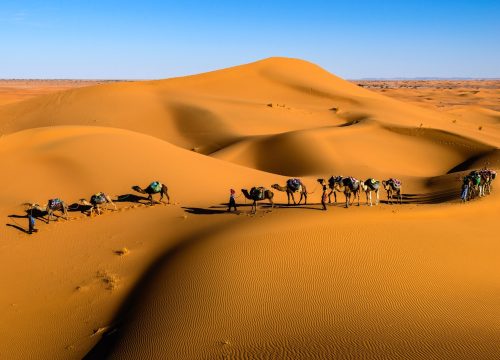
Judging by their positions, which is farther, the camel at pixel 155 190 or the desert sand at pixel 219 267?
the camel at pixel 155 190

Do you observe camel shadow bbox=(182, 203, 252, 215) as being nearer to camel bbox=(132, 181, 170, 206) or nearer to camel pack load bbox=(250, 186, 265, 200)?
camel pack load bbox=(250, 186, 265, 200)

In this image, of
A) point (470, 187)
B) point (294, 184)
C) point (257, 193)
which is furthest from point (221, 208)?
point (470, 187)

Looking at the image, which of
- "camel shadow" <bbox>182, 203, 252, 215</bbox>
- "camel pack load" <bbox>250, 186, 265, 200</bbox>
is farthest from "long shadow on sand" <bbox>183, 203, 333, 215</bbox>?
"camel pack load" <bbox>250, 186, 265, 200</bbox>

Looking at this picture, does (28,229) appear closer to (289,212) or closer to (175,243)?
(175,243)

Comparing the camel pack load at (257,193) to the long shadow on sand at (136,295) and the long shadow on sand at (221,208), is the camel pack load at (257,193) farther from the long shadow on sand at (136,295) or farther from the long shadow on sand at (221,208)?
the long shadow on sand at (136,295)

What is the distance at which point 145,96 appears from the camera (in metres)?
50.9

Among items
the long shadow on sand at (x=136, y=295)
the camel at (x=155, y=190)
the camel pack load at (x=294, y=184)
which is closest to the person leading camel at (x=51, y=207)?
the camel at (x=155, y=190)

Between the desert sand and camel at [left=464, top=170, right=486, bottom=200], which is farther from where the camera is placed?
camel at [left=464, top=170, right=486, bottom=200]

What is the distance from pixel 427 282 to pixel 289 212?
188 inches

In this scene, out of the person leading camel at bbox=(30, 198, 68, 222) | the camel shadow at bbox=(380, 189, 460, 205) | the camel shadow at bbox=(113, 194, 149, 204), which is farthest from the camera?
the camel shadow at bbox=(380, 189, 460, 205)

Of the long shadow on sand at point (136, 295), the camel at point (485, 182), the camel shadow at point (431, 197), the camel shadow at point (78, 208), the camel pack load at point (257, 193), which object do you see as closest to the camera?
the long shadow on sand at point (136, 295)

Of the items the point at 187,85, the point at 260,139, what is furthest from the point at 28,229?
the point at 187,85

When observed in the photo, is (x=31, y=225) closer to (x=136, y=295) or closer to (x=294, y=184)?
(x=136, y=295)

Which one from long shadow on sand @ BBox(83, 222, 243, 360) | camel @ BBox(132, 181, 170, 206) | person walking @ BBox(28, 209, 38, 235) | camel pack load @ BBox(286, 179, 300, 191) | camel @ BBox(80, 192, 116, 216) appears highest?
camel pack load @ BBox(286, 179, 300, 191)
